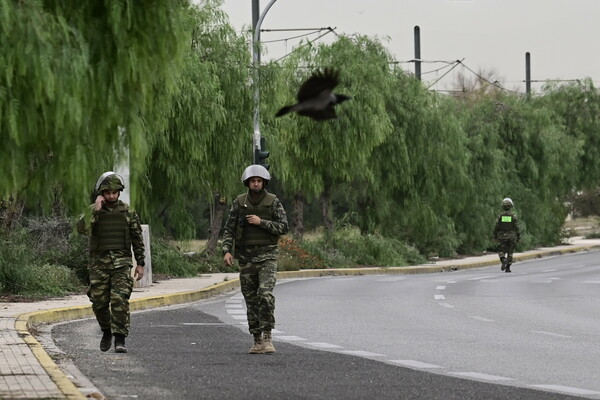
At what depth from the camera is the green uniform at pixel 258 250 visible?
14.6 meters

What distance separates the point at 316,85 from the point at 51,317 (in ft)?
38.5

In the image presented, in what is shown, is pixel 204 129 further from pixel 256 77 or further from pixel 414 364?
pixel 414 364

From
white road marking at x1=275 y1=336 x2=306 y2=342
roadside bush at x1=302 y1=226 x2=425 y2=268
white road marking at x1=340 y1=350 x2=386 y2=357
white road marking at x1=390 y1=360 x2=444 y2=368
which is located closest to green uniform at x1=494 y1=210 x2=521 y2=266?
roadside bush at x1=302 y1=226 x2=425 y2=268

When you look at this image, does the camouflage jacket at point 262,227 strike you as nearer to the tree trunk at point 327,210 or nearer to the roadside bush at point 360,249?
the roadside bush at point 360,249

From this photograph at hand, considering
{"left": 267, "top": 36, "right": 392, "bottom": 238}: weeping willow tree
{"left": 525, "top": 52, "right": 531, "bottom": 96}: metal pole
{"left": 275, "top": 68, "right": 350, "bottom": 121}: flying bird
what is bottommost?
{"left": 275, "top": 68, "right": 350, "bottom": 121}: flying bird

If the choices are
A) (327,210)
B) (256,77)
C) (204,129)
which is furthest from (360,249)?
(204,129)

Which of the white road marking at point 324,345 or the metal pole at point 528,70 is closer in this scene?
the white road marking at point 324,345

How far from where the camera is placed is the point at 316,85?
8922 mm

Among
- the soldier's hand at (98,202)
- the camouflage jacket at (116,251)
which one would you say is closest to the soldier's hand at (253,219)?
the camouflage jacket at (116,251)

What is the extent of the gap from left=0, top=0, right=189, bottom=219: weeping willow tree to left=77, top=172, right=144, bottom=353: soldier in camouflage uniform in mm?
4186

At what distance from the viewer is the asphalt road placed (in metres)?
11.4

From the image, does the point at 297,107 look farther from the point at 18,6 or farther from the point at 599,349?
the point at 599,349

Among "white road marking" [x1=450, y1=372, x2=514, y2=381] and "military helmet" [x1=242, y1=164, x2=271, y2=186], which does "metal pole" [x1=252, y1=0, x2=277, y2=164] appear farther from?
"white road marking" [x1=450, y1=372, x2=514, y2=381]

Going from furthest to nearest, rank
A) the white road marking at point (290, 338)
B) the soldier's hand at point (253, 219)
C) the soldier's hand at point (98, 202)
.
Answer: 1. the white road marking at point (290, 338)
2. the soldier's hand at point (253, 219)
3. the soldier's hand at point (98, 202)
